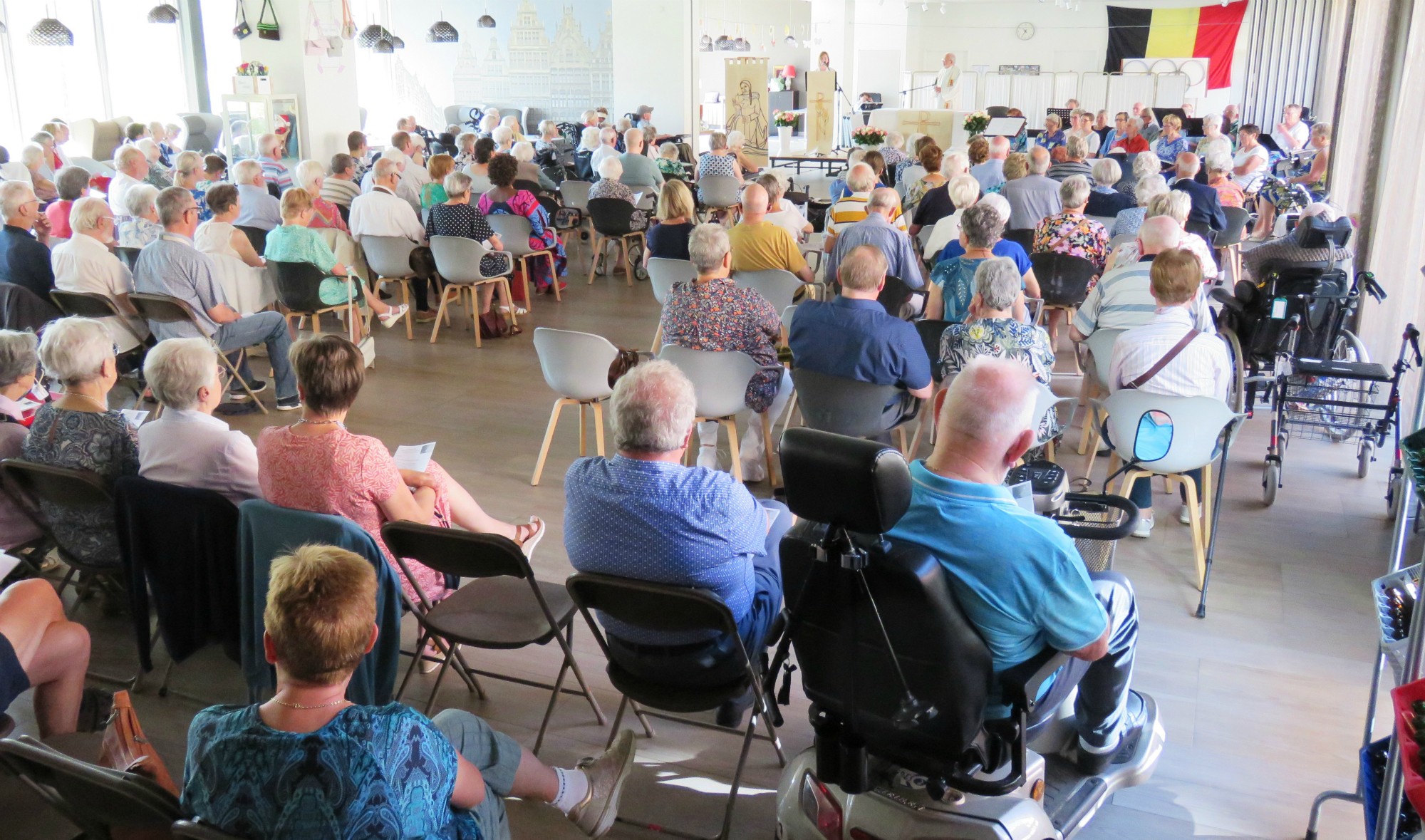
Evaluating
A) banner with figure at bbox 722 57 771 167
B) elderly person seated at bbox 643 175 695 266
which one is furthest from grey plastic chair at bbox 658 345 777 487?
banner with figure at bbox 722 57 771 167

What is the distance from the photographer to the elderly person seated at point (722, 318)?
429cm

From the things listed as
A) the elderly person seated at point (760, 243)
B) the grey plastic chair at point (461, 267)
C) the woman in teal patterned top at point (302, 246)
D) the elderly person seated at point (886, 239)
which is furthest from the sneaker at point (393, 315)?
the elderly person seated at point (886, 239)

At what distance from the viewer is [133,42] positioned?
1355 centimetres

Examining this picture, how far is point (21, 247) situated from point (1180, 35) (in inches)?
755

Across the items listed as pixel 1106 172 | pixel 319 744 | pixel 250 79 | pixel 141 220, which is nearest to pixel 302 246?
pixel 141 220

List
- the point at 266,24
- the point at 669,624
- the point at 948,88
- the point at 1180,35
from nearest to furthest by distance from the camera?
the point at 669,624, the point at 266,24, the point at 1180,35, the point at 948,88

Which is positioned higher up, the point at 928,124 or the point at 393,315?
the point at 928,124

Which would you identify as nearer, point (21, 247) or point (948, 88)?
point (21, 247)

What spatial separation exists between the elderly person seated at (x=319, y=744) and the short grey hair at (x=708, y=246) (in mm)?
2809

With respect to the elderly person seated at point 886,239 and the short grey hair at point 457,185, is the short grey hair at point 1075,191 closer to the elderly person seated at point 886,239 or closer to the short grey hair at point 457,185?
the elderly person seated at point 886,239

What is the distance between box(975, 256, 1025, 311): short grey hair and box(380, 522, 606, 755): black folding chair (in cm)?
190

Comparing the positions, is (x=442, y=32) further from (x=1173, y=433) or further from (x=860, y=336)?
(x=1173, y=433)

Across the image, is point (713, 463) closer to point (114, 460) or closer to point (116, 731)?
point (114, 460)

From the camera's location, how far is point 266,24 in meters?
9.83
